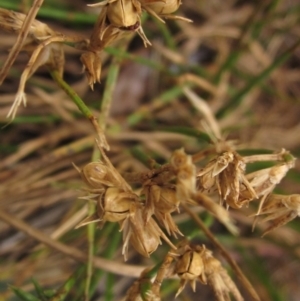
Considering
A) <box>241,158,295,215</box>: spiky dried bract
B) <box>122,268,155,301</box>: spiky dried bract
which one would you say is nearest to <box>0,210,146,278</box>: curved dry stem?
<box>122,268,155,301</box>: spiky dried bract

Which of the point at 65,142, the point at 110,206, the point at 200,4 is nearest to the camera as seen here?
the point at 110,206

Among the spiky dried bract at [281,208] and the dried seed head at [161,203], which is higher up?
the dried seed head at [161,203]

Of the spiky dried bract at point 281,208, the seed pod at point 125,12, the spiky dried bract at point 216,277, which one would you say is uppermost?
the seed pod at point 125,12

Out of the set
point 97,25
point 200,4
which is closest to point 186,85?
point 200,4

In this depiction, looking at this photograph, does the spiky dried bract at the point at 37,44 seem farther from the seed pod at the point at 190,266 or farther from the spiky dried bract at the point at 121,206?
the seed pod at the point at 190,266

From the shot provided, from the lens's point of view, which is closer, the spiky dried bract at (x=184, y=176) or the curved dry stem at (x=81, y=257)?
the spiky dried bract at (x=184, y=176)

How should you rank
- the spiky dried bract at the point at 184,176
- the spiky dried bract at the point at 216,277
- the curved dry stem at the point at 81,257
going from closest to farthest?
the spiky dried bract at the point at 184,176
the spiky dried bract at the point at 216,277
the curved dry stem at the point at 81,257

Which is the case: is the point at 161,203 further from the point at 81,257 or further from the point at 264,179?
the point at 81,257

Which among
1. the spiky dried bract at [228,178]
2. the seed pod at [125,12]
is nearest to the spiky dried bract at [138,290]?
the spiky dried bract at [228,178]

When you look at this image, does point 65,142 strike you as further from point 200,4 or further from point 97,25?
point 97,25
